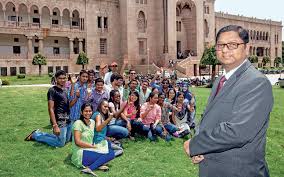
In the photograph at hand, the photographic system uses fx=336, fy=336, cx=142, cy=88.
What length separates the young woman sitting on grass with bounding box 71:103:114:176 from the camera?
664cm

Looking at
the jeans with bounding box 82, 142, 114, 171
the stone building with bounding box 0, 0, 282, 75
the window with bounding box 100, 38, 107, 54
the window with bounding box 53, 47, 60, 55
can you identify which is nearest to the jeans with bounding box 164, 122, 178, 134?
the jeans with bounding box 82, 142, 114, 171

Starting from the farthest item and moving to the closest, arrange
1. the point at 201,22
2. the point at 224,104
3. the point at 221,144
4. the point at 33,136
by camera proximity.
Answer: the point at 201,22 < the point at 33,136 < the point at 224,104 < the point at 221,144

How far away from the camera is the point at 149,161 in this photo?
743 cm

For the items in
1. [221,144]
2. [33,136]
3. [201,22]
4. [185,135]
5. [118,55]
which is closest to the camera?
[221,144]

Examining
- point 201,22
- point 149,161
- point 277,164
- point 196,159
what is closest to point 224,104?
point 196,159

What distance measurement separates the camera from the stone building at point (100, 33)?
4019cm

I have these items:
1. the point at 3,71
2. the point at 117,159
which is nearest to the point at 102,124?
the point at 117,159

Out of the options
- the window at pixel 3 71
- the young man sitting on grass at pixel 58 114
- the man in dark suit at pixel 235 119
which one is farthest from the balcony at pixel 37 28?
the man in dark suit at pixel 235 119

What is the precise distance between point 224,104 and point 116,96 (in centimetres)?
620

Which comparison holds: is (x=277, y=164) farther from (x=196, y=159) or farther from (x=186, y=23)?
(x=186, y=23)

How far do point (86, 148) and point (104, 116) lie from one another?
1.37 m

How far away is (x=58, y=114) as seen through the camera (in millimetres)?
8000

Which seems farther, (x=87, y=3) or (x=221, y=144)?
(x=87, y=3)

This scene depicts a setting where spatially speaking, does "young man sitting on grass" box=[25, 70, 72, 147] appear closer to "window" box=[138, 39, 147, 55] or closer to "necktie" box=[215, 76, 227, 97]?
"necktie" box=[215, 76, 227, 97]
